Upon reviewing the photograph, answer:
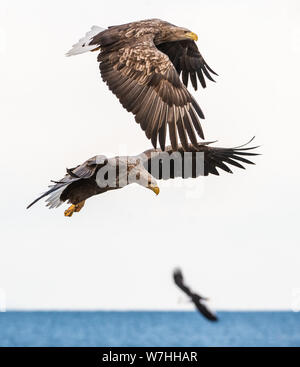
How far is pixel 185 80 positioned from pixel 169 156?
0.92m

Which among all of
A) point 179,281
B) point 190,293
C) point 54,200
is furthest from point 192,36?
point 190,293

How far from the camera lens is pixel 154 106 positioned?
7984mm

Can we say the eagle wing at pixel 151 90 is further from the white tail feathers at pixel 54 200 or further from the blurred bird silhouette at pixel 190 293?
the blurred bird silhouette at pixel 190 293

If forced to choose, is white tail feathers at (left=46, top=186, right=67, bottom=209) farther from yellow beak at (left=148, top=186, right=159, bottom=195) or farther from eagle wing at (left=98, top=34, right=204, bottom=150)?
eagle wing at (left=98, top=34, right=204, bottom=150)

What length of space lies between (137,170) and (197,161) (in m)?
1.22

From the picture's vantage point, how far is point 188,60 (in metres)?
9.59

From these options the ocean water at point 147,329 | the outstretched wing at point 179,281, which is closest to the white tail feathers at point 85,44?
the outstretched wing at point 179,281

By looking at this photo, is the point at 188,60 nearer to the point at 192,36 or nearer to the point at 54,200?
the point at 192,36

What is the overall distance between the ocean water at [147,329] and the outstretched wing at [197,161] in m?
26.5

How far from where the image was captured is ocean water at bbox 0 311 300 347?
38469 mm

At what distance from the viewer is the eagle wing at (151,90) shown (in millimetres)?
7832
